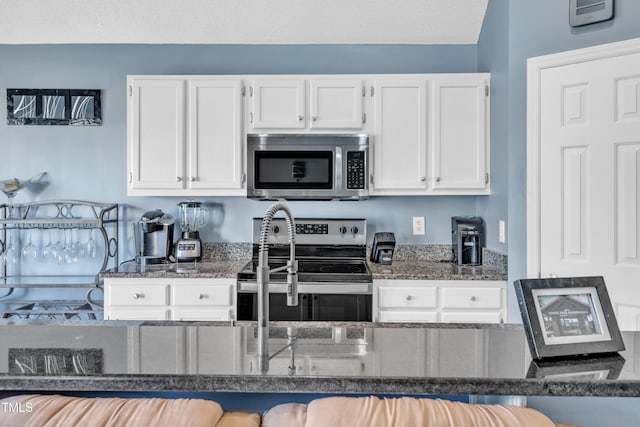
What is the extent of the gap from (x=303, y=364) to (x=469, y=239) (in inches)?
98.4

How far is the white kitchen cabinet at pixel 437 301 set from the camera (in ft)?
8.95

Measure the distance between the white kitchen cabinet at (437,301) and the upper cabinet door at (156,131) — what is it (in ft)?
5.12

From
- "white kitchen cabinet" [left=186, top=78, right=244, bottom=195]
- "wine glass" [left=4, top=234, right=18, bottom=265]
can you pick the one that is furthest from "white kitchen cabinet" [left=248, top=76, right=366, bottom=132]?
"wine glass" [left=4, top=234, right=18, bottom=265]

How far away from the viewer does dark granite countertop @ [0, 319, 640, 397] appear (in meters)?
0.82

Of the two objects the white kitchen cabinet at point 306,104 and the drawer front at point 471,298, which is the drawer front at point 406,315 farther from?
the white kitchen cabinet at point 306,104

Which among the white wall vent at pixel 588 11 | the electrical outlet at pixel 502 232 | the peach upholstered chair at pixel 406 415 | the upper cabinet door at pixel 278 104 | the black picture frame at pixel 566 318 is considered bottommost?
the peach upholstered chair at pixel 406 415

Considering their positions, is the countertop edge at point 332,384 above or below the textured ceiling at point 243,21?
below

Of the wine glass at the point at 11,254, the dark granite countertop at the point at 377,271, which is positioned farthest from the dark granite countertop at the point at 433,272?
the wine glass at the point at 11,254

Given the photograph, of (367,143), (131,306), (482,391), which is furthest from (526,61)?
(131,306)

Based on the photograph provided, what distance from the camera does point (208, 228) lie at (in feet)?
11.3

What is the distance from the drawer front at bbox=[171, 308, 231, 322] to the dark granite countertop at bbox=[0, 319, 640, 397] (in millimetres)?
1667

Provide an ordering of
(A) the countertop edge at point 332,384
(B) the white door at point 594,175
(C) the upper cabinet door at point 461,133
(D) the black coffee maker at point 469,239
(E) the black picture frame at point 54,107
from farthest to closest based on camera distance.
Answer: (E) the black picture frame at point 54,107, (D) the black coffee maker at point 469,239, (C) the upper cabinet door at point 461,133, (B) the white door at point 594,175, (A) the countertop edge at point 332,384

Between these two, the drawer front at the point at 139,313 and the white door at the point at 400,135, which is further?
the white door at the point at 400,135

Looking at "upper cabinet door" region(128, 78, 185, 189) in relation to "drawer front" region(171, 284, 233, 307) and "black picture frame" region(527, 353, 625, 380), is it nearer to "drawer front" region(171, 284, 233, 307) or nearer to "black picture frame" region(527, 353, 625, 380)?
"drawer front" region(171, 284, 233, 307)
